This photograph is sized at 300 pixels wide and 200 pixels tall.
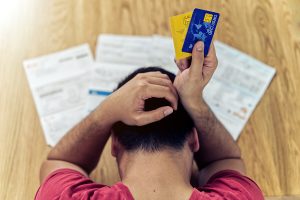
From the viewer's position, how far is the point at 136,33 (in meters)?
1.21

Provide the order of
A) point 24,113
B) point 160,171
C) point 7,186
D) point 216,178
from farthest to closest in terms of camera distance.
→ 1. point 24,113
2. point 7,186
3. point 216,178
4. point 160,171

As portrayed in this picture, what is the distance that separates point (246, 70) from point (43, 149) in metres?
0.68

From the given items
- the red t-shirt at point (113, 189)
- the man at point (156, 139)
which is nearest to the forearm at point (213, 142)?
the man at point (156, 139)

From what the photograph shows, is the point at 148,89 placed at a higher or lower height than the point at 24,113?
higher

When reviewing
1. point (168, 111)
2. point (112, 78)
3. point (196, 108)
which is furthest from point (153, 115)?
point (112, 78)

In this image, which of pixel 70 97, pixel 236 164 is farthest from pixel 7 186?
pixel 236 164

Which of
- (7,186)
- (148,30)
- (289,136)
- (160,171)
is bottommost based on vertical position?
(7,186)

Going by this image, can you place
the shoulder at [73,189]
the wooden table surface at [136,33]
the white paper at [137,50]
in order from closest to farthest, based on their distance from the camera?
the shoulder at [73,189], the wooden table surface at [136,33], the white paper at [137,50]

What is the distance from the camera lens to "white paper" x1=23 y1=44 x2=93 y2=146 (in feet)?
3.51

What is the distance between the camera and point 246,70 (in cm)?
116

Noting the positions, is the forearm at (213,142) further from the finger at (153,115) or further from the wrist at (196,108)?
the finger at (153,115)

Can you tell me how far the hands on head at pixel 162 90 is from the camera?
69 centimetres

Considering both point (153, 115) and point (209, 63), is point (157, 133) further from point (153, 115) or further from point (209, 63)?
point (209, 63)

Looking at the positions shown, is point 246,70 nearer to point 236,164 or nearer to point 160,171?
point 236,164
